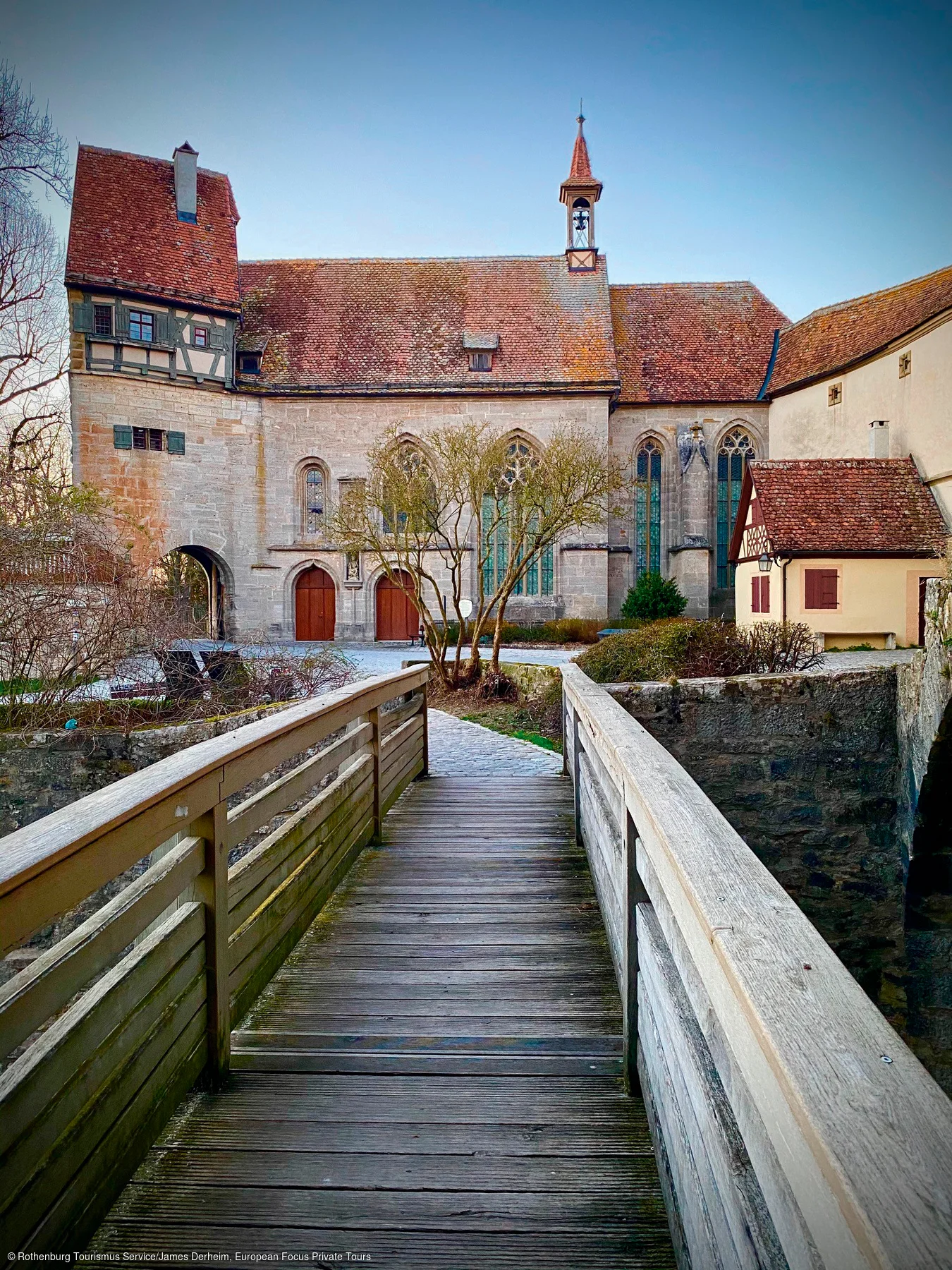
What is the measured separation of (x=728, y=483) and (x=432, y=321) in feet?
40.0

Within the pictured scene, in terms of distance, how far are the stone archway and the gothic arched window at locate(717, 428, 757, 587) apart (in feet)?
70.1

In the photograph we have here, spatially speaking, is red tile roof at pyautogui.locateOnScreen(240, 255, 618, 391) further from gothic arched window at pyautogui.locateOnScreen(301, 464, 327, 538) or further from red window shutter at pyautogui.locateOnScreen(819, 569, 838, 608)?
red window shutter at pyautogui.locateOnScreen(819, 569, 838, 608)

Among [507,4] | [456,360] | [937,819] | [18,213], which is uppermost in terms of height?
[507,4]

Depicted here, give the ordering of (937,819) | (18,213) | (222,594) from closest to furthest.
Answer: (937,819) < (18,213) < (222,594)

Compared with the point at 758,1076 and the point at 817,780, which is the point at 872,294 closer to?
the point at 817,780

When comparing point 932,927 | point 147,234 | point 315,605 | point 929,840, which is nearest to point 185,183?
point 147,234

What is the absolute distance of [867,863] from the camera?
9320mm

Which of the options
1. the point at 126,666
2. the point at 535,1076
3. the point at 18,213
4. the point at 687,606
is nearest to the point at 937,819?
the point at 535,1076

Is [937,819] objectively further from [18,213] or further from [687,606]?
[18,213]

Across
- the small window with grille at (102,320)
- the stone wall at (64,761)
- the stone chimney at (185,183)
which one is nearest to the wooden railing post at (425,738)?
the stone wall at (64,761)

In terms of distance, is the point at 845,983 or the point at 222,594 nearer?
the point at 845,983

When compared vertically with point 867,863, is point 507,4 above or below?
above

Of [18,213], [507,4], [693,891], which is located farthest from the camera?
[507,4]

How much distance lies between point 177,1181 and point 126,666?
834cm
